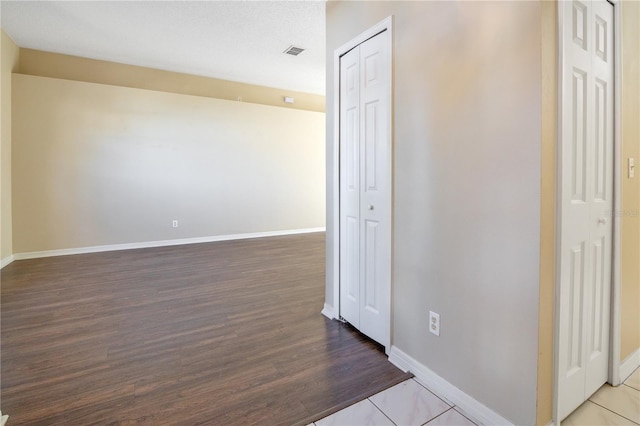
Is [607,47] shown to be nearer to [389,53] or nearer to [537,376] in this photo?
[389,53]

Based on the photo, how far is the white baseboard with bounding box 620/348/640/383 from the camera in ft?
5.89

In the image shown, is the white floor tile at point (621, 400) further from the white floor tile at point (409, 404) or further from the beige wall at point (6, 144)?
the beige wall at point (6, 144)

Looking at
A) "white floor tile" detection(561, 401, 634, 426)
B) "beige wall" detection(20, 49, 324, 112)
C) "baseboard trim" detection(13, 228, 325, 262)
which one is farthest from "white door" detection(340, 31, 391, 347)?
"beige wall" detection(20, 49, 324, 112)

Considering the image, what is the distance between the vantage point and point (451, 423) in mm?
1459

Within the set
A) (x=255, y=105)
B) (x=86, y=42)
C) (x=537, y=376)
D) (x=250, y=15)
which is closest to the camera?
(x=537, y=376)

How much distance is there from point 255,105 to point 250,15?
2774 mm

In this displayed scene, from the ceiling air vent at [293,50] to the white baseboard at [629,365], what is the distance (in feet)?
15.5

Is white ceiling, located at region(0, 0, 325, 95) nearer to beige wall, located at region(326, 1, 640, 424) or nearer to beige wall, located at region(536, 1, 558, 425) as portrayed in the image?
beige wall, located at region(326, 1, 640, 424)

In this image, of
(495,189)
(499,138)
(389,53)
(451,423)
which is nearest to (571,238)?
(495,189)

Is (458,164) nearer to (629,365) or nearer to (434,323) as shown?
(434,323)

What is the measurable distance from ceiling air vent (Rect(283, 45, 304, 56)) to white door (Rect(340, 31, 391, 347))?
2487 millimetres

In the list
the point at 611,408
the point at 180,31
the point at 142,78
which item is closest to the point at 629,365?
the point at 611,408

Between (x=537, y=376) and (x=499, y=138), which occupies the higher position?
(x=499, y=138)

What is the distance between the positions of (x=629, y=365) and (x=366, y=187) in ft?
6.27
